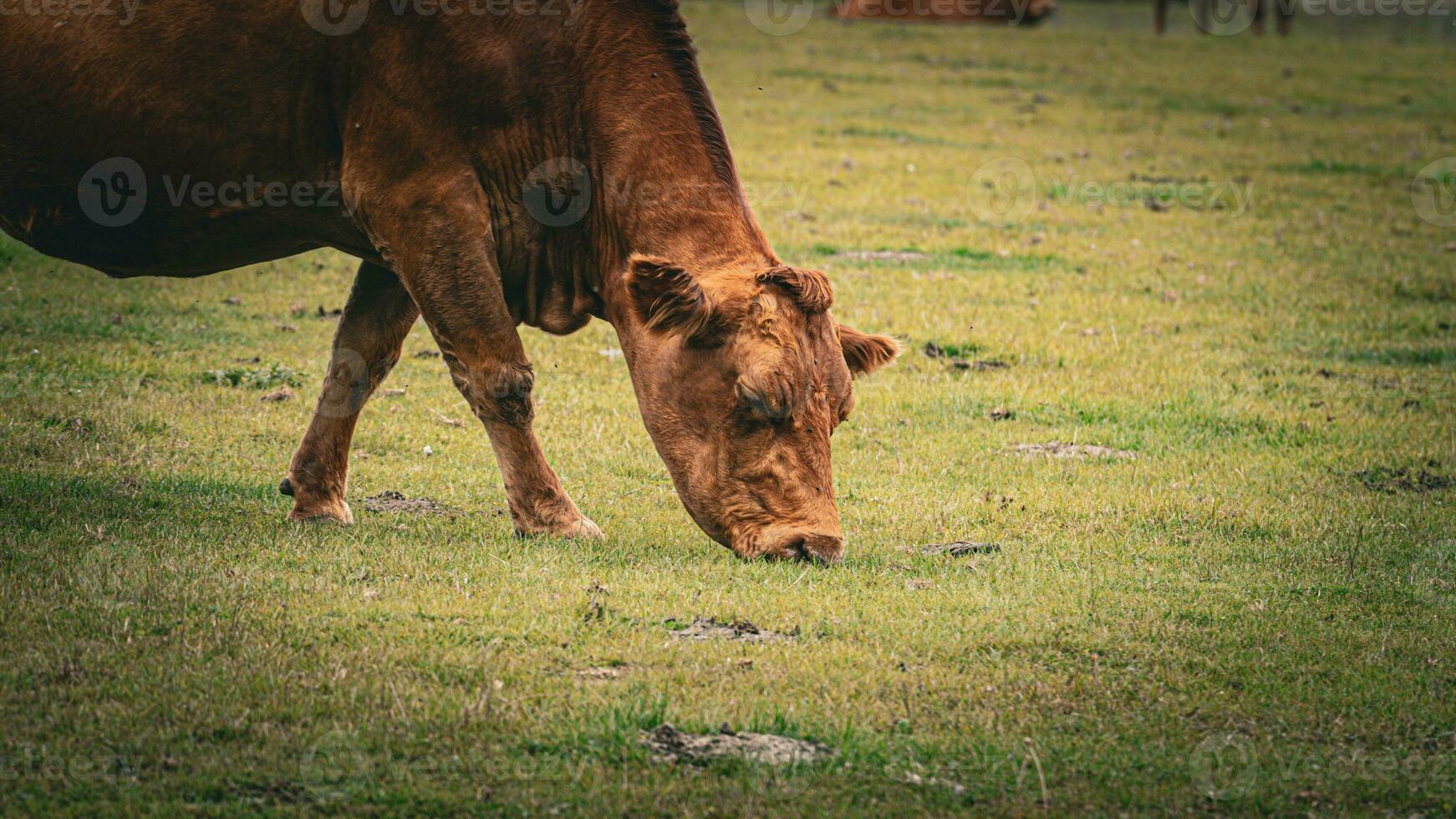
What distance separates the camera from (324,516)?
797cm

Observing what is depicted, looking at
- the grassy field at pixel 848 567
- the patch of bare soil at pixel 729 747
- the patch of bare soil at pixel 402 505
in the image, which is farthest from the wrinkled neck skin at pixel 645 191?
the patch of bare soil at pixel 729 747

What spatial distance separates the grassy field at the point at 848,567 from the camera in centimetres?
510

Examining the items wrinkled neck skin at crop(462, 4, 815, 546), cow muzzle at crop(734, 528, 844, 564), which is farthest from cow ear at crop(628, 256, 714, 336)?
cow muzzle at crop(734, 528, 844, 564)

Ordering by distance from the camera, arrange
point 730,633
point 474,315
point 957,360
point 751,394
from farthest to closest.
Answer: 1. point 957,360
2. point 474,315
3. point 751,394
4. point 730,633

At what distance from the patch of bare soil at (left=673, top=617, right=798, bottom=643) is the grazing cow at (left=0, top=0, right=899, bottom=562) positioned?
2.56 feet

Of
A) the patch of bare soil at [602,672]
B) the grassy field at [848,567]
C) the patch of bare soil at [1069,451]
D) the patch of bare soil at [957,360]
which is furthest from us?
the patch of bare soil at [957,360]

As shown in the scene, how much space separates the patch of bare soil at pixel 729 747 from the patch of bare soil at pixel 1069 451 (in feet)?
17.5

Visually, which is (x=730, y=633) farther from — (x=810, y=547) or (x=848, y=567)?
(x=848, y=567)

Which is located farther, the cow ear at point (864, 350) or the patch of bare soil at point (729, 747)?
the cow ear at point (864, 350)

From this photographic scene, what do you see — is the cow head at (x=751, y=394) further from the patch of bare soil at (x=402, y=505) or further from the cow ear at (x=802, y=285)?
the patch of bare soil at (x=402, y=505)

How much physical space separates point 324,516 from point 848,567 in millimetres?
2760

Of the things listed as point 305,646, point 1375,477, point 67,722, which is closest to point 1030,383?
point 1375,477

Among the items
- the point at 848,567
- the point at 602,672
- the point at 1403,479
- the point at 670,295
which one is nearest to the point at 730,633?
the point at 602,672

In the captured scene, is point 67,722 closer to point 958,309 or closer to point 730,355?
point 730,355
